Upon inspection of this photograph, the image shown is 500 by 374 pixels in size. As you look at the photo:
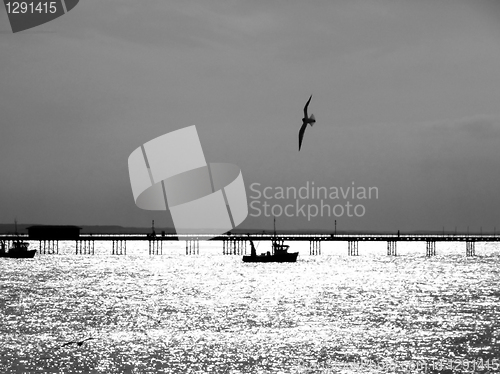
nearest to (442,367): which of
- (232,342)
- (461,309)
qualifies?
(232,342)

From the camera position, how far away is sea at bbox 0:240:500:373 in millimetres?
50094

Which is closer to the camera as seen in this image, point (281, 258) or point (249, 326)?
point (249, 326)

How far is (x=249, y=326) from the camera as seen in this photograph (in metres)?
67.0

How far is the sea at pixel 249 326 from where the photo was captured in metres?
50.1

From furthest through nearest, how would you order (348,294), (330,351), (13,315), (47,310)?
(348,294) < (47,310) < (13,315) < (330,351)

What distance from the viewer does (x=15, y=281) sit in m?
123

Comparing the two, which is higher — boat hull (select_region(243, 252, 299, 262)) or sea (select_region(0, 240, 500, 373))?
boat hull (select_region(243, 252, 299, 262))

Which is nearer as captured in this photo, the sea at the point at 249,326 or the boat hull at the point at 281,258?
the sea at the point at 249,326

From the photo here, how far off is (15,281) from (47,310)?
45253 mm

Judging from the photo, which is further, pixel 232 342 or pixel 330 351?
pixel 232 342

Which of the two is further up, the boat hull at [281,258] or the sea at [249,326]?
the boat hull at [281,258]

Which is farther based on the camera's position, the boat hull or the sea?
the boat hull

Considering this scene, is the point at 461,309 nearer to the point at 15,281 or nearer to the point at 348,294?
the point at 348,294

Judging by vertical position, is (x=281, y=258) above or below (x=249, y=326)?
above
